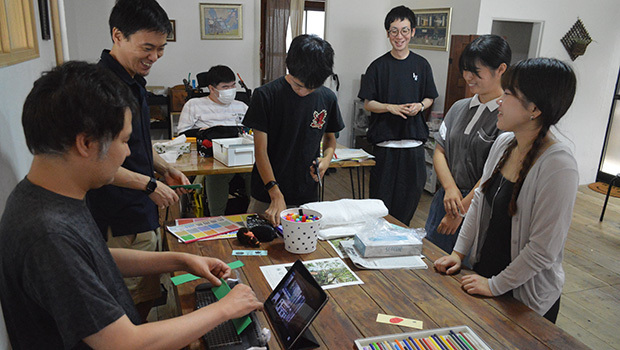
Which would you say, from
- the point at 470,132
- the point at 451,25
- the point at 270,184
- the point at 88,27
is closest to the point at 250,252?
the point at 270,184

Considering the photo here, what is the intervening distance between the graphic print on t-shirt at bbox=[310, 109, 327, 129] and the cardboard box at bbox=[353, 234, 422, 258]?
2.24ft

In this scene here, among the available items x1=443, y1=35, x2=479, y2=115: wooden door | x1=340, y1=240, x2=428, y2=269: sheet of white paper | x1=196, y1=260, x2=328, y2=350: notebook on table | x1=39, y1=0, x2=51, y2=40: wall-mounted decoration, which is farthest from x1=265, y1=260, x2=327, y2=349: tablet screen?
x1=443, y1=35, x2=479, y2=115: wooden door

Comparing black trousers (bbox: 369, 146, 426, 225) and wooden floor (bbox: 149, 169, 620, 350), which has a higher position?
black trousers (bbox: 369, 146, 426, 225)

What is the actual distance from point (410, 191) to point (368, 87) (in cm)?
85

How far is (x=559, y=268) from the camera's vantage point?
4.64ft

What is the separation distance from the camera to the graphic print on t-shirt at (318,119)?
2.08m

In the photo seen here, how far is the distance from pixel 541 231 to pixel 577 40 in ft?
14.8

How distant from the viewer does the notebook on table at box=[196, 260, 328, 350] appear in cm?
105

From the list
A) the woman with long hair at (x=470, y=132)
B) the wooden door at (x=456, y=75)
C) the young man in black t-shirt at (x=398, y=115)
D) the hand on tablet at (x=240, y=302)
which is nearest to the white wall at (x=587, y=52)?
the wooden door at (x=456, y=75)

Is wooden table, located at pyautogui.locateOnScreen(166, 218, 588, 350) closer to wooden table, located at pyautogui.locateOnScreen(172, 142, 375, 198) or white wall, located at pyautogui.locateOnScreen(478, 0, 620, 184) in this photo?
wooden table, located at pyautogui.locateOnScreen(172, 142, 375, 198)

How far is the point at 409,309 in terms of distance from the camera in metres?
1.25

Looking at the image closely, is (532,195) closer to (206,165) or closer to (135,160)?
(135,160)

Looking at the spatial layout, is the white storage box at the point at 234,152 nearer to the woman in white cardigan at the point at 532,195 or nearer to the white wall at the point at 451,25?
the woman in white cardigan at the point at 532,195

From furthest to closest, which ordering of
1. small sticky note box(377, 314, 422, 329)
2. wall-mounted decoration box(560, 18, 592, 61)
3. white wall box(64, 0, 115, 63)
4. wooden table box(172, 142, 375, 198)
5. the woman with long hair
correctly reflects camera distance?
white wall box(64, 0, 115, 63) → wall-mounted decoration box(560, 18, 592, 61) → wooden table box(172, 142, 375, 198) → the woman with long hair → small sticky note box(377, 314, 422, 329)
